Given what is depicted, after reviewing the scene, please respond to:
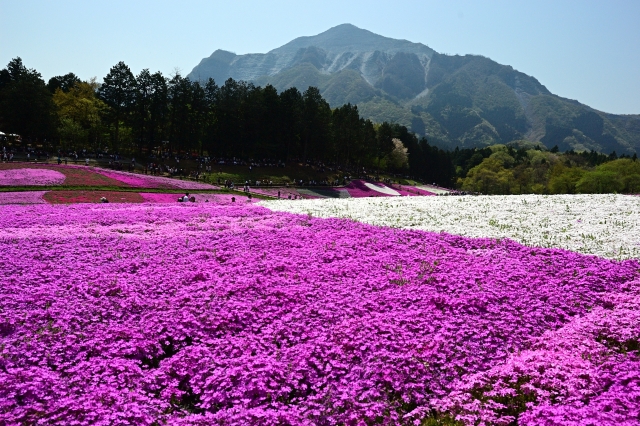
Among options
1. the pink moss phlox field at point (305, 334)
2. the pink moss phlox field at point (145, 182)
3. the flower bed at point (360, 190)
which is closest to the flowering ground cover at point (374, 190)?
the flower bed at point (360, 190)

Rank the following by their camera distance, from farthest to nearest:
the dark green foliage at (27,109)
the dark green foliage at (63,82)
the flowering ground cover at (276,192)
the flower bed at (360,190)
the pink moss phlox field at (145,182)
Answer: the dark green foliage at (63,82)
the flower bed at (360,190)
the dark green foliage at (27,109)
the flowering ground cover at (276,192)
the pink moss phlox field at (145,182)

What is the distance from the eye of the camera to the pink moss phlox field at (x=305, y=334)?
7402mm

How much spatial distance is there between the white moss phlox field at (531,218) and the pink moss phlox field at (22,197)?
19.6m

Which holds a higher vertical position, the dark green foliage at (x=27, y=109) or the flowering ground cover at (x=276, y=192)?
the dark green foliage at (x=27, y=109)

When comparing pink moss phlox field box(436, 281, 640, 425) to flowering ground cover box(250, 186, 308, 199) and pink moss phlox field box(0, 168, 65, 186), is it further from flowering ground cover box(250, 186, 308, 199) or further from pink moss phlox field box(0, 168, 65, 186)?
flowering ground cover box(250, 186, 308, 199)

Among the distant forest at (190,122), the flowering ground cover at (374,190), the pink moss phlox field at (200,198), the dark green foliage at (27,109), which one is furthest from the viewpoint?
the flowering ground cover at (374,190)

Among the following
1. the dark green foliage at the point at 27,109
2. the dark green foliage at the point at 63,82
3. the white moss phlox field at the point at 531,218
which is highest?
the dark green foliage at the point at 63,82

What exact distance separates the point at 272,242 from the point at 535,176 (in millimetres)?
112701

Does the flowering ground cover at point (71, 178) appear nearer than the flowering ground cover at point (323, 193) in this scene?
Yes

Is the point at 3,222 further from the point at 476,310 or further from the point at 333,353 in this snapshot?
the point at 476,310

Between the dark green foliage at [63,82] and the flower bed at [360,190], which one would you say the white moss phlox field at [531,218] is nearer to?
the flower bed at [360,190]

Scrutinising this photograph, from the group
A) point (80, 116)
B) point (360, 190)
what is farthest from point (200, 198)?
point (80, 116)

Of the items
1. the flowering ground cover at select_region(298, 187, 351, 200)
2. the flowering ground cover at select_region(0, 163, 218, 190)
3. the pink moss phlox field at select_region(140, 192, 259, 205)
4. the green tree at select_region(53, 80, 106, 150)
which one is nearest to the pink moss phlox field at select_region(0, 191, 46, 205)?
the flowering ground cover at select_region(0, 163, 218, 190)

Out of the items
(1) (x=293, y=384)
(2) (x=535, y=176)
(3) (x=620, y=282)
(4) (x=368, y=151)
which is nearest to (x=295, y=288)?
(1) (x=293, y=384)
